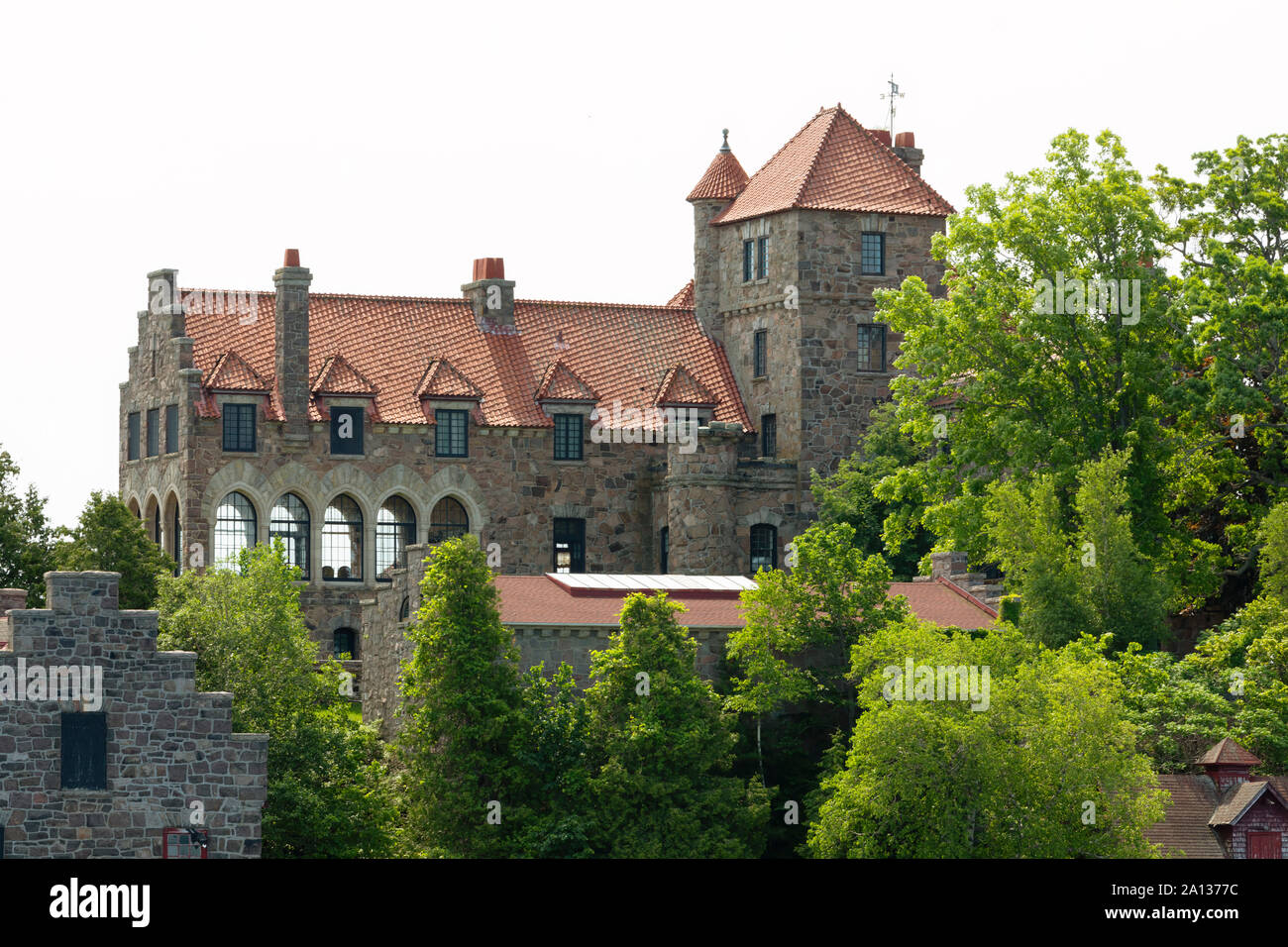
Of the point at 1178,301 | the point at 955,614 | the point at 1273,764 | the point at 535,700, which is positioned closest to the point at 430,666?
the point at 535,700

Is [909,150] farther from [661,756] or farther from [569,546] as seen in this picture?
[661,756]

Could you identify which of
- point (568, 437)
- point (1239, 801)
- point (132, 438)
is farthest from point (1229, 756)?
point (132, 438)

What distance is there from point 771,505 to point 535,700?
20717mm

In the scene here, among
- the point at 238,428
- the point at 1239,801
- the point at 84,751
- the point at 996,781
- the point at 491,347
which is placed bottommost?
the point at 1239,801

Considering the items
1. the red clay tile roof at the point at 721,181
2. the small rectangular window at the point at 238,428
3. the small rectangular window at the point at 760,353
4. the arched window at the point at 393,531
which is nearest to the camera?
the small rectangular window at the point at 238,428

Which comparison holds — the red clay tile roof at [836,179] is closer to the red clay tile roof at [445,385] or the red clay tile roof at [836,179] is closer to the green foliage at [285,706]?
the red clay tile roof at [445,385]

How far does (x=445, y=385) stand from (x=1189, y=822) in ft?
94.5

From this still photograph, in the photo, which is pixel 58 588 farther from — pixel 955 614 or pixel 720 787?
pixel 955 614

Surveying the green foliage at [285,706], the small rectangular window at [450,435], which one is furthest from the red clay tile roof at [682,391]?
the green foliage at [285,706]

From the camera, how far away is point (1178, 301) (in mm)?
75750

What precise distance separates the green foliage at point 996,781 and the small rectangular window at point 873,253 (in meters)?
25.4

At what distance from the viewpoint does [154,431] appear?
3273 inches

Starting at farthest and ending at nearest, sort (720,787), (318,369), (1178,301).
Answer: (318,369) → (1178,301) → (720,787)

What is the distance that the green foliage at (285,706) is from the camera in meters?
61.8
